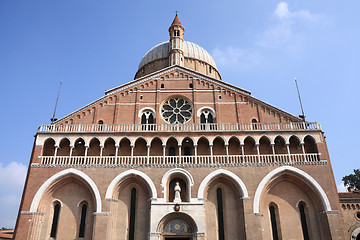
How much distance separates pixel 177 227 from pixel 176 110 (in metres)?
9.25

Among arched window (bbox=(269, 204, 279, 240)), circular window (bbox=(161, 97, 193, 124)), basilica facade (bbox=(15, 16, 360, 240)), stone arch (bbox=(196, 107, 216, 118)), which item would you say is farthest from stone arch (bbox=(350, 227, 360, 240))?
circular window (bbox=(161, 97, 193, 124))

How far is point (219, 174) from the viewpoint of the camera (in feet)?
69.6

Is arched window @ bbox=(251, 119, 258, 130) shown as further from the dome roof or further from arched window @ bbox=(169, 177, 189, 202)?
the dome roof

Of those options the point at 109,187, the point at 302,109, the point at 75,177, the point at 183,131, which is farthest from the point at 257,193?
the point at 75,177

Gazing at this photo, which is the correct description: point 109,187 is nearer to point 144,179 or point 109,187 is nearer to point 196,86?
point 144,179

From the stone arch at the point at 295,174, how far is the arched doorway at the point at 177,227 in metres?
4.37

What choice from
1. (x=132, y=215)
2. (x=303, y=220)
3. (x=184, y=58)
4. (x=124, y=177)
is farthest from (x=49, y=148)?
(x=303, y=220)

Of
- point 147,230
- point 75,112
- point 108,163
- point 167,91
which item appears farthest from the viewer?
point 167,91

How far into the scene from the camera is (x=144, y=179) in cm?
2108

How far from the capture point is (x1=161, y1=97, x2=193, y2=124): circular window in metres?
24.7

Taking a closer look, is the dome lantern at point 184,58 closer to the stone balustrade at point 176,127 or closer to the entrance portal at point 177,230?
the stone balustrade at point 176,127

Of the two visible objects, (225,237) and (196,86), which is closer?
(225,237)

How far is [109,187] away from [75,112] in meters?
7.03

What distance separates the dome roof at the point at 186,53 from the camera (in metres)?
36.1
